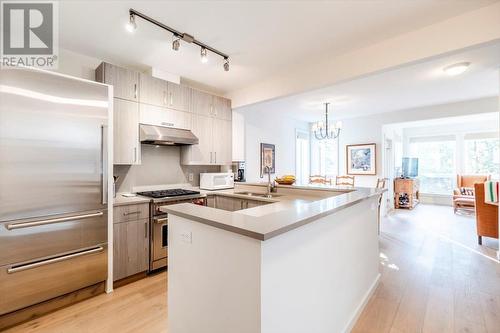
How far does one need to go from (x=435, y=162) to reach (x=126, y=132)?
347 inches

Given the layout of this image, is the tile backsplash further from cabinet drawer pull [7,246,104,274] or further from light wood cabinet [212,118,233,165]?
cabinet drawer pull [7,246,104,274]

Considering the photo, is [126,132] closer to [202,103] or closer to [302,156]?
[202,103]

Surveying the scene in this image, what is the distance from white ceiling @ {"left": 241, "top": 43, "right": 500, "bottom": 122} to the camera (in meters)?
3.03

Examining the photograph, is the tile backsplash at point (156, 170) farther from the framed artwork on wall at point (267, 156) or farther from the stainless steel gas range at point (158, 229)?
the framed artwork on wall at point (267, 156)

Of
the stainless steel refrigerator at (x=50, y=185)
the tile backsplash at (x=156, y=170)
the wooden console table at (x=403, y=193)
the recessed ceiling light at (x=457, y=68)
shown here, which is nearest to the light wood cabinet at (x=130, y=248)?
the stainless steel refrigerator at (x=50, y=185)

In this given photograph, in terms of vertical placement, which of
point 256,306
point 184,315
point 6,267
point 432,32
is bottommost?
point 184,315

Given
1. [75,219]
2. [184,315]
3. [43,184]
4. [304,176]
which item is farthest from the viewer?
[304,176]

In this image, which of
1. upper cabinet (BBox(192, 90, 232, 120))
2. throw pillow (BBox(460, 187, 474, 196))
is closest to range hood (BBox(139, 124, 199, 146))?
upper cabinet (BBox(192, 90, 232, 120))

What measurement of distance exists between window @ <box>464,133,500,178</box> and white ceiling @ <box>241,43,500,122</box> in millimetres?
2976

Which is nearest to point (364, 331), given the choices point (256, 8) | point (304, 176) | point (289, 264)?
point (289, 264)

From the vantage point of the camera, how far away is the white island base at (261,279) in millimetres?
1079

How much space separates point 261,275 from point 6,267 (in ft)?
6.99

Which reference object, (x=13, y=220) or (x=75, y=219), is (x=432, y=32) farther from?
(x=13, y=220)

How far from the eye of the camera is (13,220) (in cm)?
180
